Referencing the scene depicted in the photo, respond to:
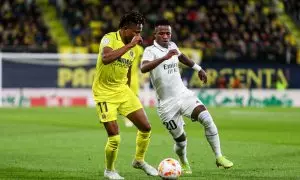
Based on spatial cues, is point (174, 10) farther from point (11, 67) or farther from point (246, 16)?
point (11, 67)

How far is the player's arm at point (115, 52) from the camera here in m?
9.59

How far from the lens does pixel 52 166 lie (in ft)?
38.6

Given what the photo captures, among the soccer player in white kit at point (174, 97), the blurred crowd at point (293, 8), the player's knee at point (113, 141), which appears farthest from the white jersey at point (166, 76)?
the blurred crowd at point (293, 8)

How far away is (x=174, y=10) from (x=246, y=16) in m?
4.00

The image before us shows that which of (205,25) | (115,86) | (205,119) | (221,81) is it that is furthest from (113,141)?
(205,25)

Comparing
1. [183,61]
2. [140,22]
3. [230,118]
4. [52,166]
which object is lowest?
[230,118]

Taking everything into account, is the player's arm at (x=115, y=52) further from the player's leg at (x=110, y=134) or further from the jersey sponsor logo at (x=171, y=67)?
the jersey sponsor logo at (x=171, y=67)

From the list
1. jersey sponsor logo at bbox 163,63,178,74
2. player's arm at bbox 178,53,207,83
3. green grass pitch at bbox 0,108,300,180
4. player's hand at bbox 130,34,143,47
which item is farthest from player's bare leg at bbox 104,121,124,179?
player's arm at bbox 178,53,207,83

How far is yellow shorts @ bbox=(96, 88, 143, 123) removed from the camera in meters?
10.1

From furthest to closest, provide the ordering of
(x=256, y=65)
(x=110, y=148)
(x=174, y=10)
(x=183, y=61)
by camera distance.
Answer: (x=174, y=10) → (x=256, y=65) → (x=183, y=61) → (x=110, y=148)

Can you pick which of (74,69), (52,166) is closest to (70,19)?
(74,69)

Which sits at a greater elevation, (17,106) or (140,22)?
(140,22)

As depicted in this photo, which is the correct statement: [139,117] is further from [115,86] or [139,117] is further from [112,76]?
[112,76]

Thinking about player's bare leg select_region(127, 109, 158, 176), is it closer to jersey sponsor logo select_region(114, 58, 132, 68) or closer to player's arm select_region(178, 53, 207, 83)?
jersey sponsor logo select_region(114, 58, 132, 68)
